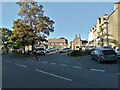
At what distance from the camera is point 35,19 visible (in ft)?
191

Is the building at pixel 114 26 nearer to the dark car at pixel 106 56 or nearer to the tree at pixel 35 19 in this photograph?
the tree at pixel 35 19

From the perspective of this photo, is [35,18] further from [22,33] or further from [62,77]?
[62,77]

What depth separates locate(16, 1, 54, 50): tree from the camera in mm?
57562

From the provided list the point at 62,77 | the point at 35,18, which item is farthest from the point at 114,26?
the point at 62,77

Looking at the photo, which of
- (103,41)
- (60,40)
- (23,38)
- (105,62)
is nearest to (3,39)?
(23,38)

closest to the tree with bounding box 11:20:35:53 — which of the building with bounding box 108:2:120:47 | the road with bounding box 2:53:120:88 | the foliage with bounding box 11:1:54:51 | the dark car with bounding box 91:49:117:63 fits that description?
the foliage with bounding box 11:1:54:51

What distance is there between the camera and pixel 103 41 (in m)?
71.0

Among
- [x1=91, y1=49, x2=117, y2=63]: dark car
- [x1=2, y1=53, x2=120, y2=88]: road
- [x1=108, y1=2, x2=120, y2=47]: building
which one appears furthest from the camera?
[x1=108, y1=2, x2=120, y2=47]: building

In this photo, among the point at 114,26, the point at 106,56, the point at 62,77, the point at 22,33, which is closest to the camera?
the point at 62,77

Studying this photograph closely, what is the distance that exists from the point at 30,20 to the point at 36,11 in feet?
7.29

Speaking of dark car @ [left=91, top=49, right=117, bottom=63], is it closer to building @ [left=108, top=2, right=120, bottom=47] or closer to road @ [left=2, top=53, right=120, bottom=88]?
road @ [left=2, top=53, right=120, bottom=88]

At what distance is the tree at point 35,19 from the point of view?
57562 millimetres

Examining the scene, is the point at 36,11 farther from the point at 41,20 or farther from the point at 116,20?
the point at 116,20

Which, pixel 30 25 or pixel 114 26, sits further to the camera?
pixel 114 26
